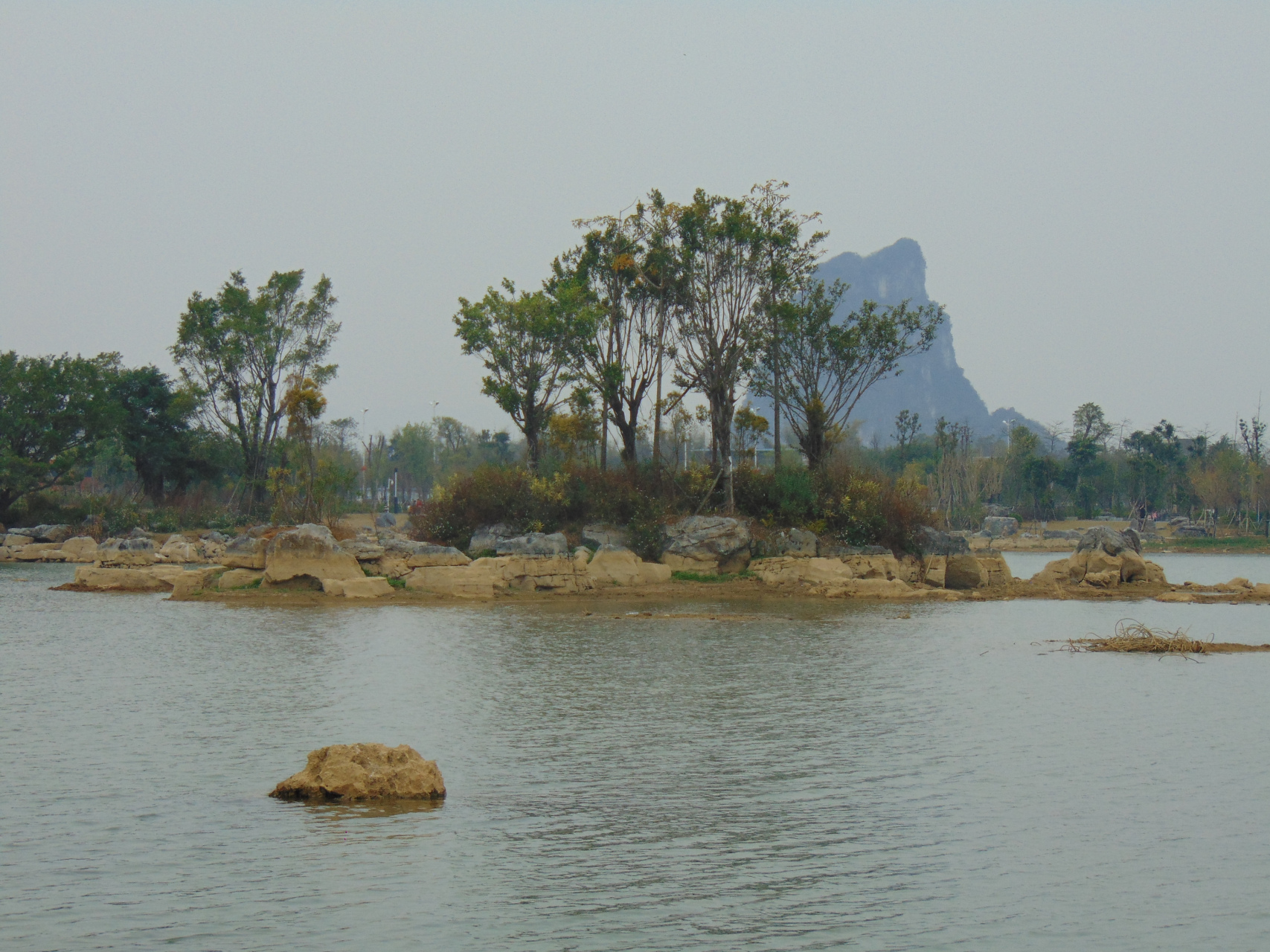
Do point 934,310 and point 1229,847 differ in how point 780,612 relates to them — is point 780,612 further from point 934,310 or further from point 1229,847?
point 934,310

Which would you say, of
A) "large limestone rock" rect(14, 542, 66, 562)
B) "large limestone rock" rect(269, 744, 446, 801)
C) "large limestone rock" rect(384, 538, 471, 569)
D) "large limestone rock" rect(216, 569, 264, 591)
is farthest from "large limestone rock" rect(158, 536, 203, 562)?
"large limestone rock" rect(269, 744, 446, 801)

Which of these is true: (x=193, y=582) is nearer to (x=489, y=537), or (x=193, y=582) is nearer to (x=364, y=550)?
(x=364, y=550)

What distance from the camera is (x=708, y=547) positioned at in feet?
126

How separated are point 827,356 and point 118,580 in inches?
1189

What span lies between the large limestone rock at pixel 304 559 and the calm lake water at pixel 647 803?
11453 mm

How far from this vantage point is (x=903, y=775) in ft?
40.2

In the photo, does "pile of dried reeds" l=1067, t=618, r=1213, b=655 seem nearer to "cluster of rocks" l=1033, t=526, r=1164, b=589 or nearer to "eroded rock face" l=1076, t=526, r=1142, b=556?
"cluster of rocks" l=1033, t=526, r=1164, b=589

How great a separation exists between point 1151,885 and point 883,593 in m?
28.8

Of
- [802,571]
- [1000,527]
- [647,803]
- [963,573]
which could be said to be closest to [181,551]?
[802,571]

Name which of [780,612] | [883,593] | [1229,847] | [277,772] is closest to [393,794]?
[277,772]

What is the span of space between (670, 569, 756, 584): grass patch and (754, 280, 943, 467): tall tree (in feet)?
30.8

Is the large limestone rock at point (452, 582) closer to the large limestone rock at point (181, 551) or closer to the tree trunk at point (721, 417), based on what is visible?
the tree trunk at point (721, 417)

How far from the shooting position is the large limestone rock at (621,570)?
122ft

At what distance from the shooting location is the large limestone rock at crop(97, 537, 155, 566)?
42438 mm
